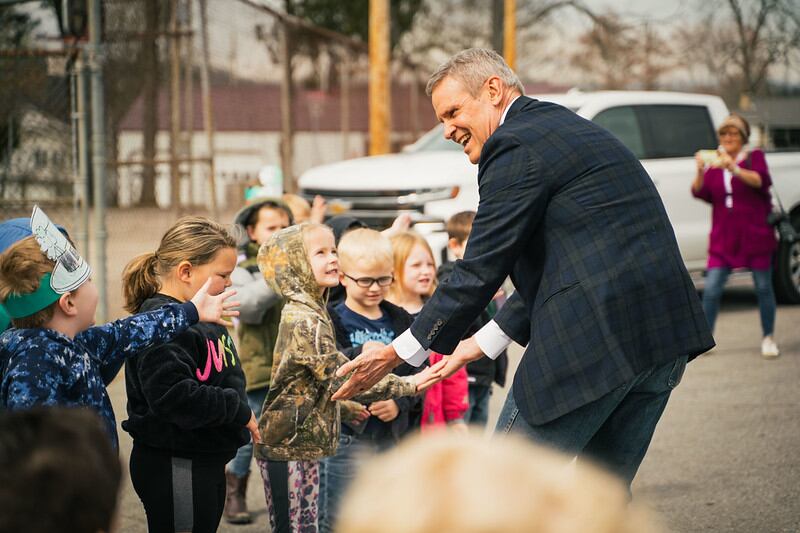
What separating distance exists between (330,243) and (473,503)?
3376 mm

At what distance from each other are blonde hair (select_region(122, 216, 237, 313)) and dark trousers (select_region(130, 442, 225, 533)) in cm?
59

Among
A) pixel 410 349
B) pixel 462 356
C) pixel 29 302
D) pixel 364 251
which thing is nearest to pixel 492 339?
pixel 462 356

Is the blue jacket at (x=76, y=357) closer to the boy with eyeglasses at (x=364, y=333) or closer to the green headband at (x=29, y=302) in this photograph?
the green headband at (x=29, y=302)

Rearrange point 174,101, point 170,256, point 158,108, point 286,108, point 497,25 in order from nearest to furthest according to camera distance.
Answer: point 170,256, point 174,101, point 158,108, point 286,108, point 497,25

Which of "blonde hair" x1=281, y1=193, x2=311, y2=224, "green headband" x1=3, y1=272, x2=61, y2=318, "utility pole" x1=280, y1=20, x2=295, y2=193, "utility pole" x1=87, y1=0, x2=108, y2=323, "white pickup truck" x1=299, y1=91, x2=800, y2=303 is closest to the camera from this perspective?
"green headband" x1=3, y1=272, x2=61, y2=318

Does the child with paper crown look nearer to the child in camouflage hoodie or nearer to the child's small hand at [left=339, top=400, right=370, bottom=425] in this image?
the child in camouflage hoodie

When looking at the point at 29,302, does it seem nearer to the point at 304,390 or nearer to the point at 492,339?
the point at 304,390

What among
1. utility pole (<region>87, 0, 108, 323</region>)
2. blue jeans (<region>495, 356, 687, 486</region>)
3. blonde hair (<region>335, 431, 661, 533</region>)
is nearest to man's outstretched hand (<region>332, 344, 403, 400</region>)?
blue jeans (<region>495, 356, 687, 486</region>)

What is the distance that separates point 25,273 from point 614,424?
189 cm

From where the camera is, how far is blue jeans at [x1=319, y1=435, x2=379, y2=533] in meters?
4.37

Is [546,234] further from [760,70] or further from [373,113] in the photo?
[760,70]

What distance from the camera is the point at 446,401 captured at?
504cm

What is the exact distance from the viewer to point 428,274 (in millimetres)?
5238

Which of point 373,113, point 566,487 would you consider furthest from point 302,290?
point 373,113
